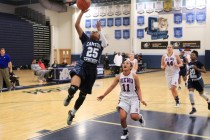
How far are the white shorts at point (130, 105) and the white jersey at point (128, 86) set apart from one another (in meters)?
0.07

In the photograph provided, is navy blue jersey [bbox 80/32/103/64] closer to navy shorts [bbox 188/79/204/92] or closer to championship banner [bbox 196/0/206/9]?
navy shorts [bbox 188/79/204/92]

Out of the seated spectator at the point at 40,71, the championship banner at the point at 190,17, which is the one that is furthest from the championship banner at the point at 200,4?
the seated spectator at the point at 40,71

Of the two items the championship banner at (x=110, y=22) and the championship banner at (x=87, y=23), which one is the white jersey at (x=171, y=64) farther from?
the championship banner at (x=87, y=23)

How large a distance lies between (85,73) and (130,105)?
0.98m

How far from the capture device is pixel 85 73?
17.1ft

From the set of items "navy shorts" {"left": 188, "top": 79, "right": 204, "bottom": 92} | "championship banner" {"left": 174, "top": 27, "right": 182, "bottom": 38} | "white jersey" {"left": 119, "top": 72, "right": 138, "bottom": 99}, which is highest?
"championship banner" {"left": 174, "top": 27, "right": 182, "bottom": 38}

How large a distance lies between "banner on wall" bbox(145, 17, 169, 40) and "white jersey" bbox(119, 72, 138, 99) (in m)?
18.7

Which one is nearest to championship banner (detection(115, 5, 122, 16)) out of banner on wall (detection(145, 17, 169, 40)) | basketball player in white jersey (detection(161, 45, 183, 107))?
banner on wall (detection(145, 17, 169, 40))

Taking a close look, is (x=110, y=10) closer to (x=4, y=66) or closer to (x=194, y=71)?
(x=4, y=66)

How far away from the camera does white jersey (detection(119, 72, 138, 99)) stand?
16.3ft

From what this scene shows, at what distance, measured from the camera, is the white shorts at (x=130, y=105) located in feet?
16.1

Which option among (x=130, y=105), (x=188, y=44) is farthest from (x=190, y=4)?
(x=130, y=105)

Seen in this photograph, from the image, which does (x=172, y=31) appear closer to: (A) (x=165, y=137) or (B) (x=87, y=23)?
(B) (x=87, y=23)

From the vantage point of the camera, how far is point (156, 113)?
7.16 m
